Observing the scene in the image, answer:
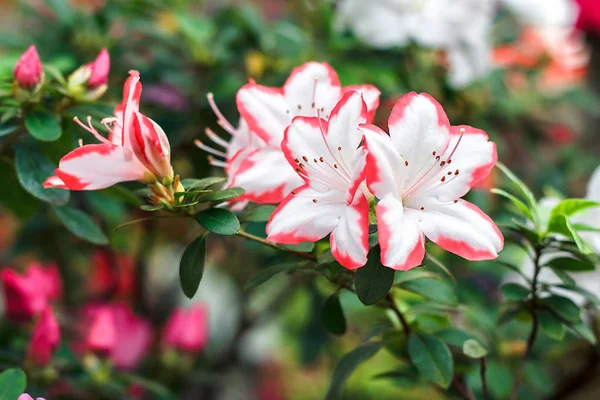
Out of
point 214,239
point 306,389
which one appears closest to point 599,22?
point 214,239

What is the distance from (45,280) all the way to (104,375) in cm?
28

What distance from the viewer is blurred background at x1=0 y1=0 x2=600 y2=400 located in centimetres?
104

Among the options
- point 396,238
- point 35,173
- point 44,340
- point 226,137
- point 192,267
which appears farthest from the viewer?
point 226,137

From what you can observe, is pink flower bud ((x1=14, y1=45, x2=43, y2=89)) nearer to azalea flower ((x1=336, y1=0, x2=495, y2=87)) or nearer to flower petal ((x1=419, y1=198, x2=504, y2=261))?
flower petal ((x1=419, y1=198, x2=504, y2=261))

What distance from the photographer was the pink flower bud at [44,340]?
90 centimetres

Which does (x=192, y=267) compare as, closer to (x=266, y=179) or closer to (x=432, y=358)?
(x=266, y=179)

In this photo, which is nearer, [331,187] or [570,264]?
[331,187]

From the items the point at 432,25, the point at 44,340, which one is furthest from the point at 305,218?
the point at 432,25

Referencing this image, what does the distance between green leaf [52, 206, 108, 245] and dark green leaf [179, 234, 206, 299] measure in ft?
0.55

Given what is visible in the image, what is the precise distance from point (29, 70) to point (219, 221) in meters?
0.30

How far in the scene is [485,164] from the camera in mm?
601

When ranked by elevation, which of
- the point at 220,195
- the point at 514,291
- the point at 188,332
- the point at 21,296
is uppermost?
the point at 220,195

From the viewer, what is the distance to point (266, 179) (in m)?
0.67

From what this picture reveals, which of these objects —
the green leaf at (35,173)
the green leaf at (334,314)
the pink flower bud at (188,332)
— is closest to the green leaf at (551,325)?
the green leaf at (334,314)
